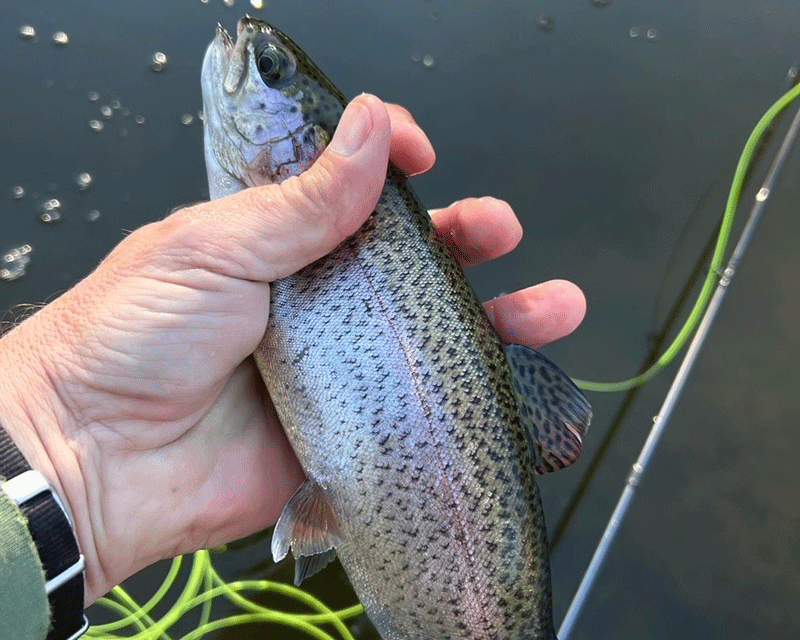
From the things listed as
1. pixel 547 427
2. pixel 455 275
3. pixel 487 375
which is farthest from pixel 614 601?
pixel 455 275

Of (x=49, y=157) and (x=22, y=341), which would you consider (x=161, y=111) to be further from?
(x=22, y=341)

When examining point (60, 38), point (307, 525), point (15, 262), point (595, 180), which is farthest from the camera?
point (60, 38)

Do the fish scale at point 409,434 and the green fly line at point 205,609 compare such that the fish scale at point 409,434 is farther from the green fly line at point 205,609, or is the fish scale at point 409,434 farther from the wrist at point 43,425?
the green fly line at point 205,609

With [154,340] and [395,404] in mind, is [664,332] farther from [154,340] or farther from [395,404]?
[154,340]

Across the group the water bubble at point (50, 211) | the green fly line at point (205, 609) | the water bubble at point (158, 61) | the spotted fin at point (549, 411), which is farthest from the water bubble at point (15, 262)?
the spotted fin at point (549, 411)

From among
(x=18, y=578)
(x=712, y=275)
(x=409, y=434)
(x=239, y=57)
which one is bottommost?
(x=712, y=275)

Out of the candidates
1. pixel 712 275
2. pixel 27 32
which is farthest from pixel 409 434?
pixel 27 32

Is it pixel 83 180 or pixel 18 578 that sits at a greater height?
pixel 83 180
